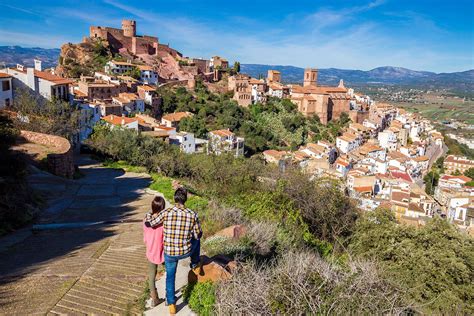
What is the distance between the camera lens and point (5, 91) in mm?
23547

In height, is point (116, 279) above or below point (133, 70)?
below

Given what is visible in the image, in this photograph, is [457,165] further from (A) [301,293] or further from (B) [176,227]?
(B) [176,227]

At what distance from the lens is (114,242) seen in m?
6.73

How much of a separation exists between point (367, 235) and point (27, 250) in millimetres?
7803

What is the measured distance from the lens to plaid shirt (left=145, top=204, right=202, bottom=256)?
409 centimetres

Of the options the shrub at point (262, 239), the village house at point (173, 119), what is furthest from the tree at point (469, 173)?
the shrub at point (262, 239)

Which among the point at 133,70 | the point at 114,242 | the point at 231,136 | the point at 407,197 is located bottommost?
the point at 407,197

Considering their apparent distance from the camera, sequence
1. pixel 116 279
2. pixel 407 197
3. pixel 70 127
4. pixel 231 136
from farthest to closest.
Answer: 1. pixel 231 136
2. pixel 407 197
3. pixel 70 127
4. pixel 116 279

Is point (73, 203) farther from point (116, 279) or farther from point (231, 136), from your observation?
point (231, 136)

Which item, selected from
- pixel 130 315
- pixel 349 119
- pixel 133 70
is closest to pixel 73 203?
pixel 130 315

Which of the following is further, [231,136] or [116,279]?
[231,136]

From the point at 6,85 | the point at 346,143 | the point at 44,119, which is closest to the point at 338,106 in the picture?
the point at 346,143

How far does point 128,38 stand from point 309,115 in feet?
112

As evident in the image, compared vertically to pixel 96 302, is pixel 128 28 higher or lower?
higher
